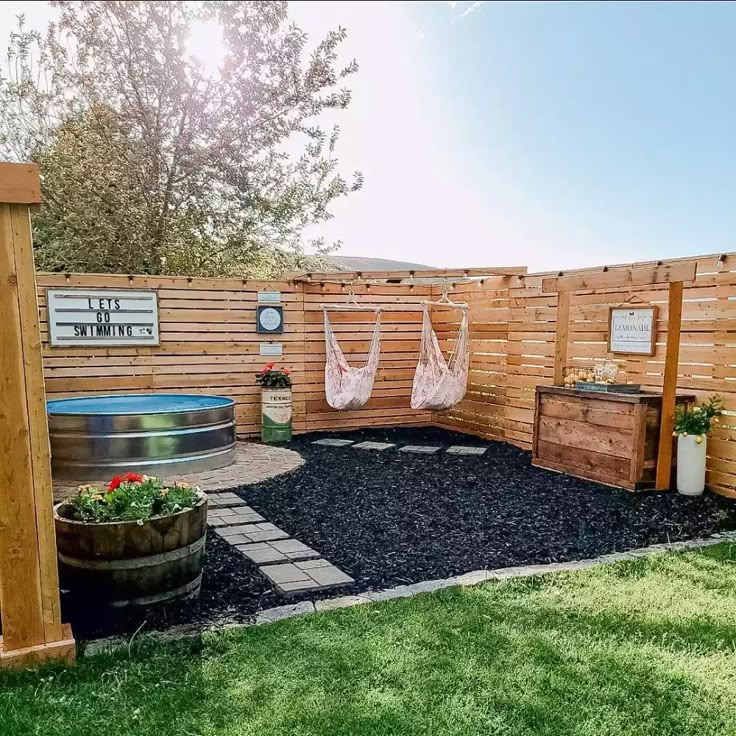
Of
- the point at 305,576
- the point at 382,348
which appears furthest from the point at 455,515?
the point at 382,348

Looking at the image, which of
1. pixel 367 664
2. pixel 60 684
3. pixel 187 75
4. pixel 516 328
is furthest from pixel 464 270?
pixel 187 75

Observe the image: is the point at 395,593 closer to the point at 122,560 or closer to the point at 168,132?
the point at 122,560

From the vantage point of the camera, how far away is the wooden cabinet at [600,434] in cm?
477

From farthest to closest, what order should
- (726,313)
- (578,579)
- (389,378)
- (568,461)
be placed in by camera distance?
1. (389,378)
2. (568,461)
3. (726,313)
4. (578,579)

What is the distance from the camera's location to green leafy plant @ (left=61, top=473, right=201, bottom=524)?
2.58 m

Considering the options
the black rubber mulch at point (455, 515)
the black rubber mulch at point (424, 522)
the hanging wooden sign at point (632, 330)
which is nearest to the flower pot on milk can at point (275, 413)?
the black rubber mulch at point (424, 522)

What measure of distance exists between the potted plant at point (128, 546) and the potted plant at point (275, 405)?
4.31m

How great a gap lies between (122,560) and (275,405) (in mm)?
A: 4569

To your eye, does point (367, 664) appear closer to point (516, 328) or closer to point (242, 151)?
point (516, 328)

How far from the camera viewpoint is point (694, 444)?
15.3 feet

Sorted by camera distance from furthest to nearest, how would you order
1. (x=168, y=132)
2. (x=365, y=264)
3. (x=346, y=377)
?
(x=365, y=264)
(x=168, y=132)
(x=346, y=377)

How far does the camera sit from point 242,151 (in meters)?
9.62

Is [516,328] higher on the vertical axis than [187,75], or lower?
lower

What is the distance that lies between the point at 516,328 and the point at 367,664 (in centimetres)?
521
